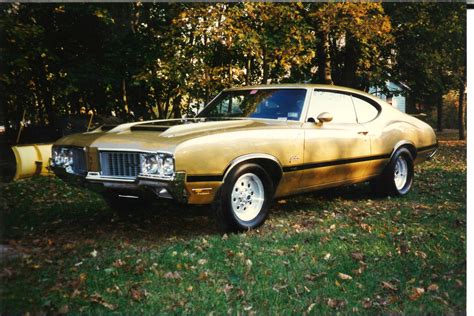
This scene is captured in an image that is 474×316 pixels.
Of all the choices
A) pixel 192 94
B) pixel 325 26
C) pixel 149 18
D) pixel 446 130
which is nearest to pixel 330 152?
pixel 446 130

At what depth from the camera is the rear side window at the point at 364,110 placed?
18.3ft

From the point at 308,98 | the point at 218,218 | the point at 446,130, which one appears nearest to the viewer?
the point at 218,218

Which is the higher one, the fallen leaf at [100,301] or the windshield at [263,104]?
the windshield at [263,104]

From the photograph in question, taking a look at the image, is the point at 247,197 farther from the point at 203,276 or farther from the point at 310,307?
the point at 310,307

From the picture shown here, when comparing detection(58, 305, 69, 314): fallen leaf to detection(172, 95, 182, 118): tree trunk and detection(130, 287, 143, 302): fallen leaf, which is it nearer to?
detection(130, 287, 143, 302): fallen leaf

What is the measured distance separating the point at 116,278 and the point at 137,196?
3.00ft

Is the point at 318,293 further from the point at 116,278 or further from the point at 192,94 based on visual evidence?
the point at 192,94

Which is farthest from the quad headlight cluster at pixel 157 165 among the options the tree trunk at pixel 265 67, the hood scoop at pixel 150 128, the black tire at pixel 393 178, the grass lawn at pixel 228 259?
the tree trunk at pixel 265 67

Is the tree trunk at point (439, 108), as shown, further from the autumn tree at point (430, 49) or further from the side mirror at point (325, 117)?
the side mirror at point (325, 117)

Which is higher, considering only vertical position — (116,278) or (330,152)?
(330,152)

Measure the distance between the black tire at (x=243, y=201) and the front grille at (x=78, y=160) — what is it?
1230 millimetres

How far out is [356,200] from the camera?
6051mm

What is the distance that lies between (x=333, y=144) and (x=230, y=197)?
1536mm

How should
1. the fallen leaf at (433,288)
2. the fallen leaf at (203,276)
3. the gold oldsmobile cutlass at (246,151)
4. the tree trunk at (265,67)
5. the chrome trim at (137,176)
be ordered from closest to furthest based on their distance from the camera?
the fallen leaf at (433,288)
the fallen leaf at (203,276)
the chrome trim at (137,176)
the gold oldsmobile cutlass at (246,151)
the tree trunk at (265,67)
